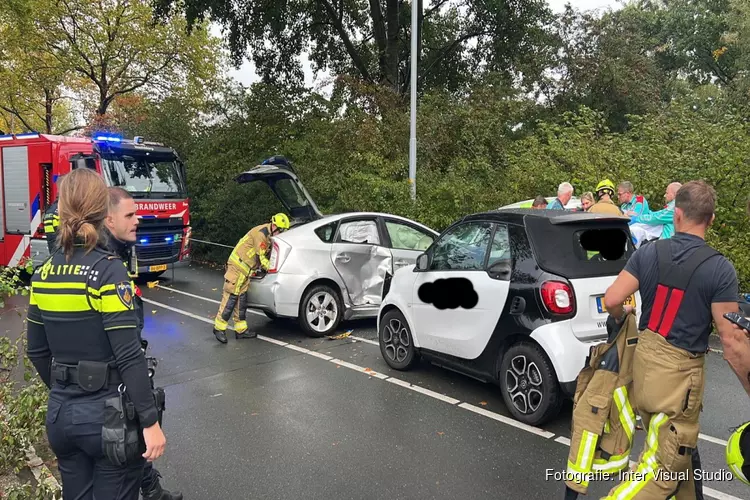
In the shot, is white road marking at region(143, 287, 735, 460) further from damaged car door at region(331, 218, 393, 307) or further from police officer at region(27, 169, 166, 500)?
police officer at region(27, 169, 166, 500)

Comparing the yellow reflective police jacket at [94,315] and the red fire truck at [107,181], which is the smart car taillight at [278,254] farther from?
the red fire truck at [107,181]

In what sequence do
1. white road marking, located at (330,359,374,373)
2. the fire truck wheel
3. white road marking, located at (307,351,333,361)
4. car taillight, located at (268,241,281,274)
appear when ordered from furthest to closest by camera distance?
1. the fire truck wheel
2. car taillight, located at (268,241,281,274)
3. white road marking, located at (307,351,333,361)
4. white road marking, located at (330,359,374,373)

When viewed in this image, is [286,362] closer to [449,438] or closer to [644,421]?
[449,438]

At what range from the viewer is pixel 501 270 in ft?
14.5

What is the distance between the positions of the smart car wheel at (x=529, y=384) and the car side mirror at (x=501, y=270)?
56 centimetres

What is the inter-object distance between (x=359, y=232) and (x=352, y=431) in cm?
355

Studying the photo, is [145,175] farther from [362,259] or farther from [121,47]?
[121,47]

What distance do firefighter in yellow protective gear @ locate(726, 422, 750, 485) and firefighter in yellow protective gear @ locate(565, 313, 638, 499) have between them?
0.62 m

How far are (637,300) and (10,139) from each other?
11983mm

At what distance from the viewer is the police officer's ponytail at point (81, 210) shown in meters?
2.25

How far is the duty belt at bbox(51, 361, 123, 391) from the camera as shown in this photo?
2234 millimetres

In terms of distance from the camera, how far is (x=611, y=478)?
10.7 ft

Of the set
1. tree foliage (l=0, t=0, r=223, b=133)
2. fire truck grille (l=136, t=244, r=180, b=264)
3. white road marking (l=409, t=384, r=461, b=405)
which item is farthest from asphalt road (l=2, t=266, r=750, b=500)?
tree foliage (l=0, t=0, r=223, b=133)

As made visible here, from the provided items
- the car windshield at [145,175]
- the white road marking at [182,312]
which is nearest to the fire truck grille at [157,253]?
the car windshield at [145,175]
